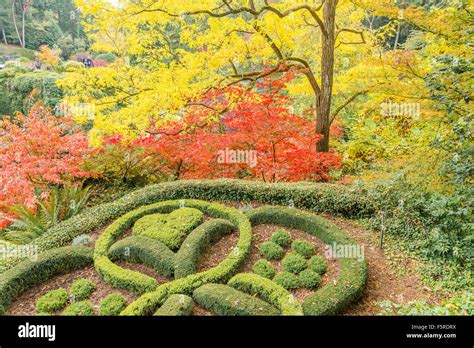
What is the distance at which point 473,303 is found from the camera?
4.16 metres

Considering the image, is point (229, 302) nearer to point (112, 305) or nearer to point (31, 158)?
point (112, 305)

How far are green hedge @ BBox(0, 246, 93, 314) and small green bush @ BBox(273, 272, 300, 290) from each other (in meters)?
3.16

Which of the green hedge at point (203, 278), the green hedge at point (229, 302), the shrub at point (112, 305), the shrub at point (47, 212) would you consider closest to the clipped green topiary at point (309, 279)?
the green hedge at point (229, 302)

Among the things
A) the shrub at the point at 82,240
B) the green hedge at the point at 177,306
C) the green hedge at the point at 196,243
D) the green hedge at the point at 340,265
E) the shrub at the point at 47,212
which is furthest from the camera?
the shrub at the point at 47,212

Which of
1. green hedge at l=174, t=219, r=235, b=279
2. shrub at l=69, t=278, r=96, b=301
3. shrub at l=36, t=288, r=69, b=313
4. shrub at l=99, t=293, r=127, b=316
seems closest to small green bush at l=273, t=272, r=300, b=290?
green hedge at l=174, t=219, r=235, b=279

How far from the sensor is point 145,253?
5.43 meters

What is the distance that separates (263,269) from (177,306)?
1.45m

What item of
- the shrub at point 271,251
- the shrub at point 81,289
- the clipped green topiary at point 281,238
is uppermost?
the clipped green topiary at point 281,238

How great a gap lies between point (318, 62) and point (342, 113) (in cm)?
244

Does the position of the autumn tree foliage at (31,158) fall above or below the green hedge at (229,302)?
above

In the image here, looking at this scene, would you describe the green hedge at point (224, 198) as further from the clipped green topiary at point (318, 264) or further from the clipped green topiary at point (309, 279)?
the clipped green topiary at point (309, 279)

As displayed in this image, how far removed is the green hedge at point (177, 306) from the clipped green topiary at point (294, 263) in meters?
1.58

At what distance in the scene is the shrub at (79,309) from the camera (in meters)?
4.48
